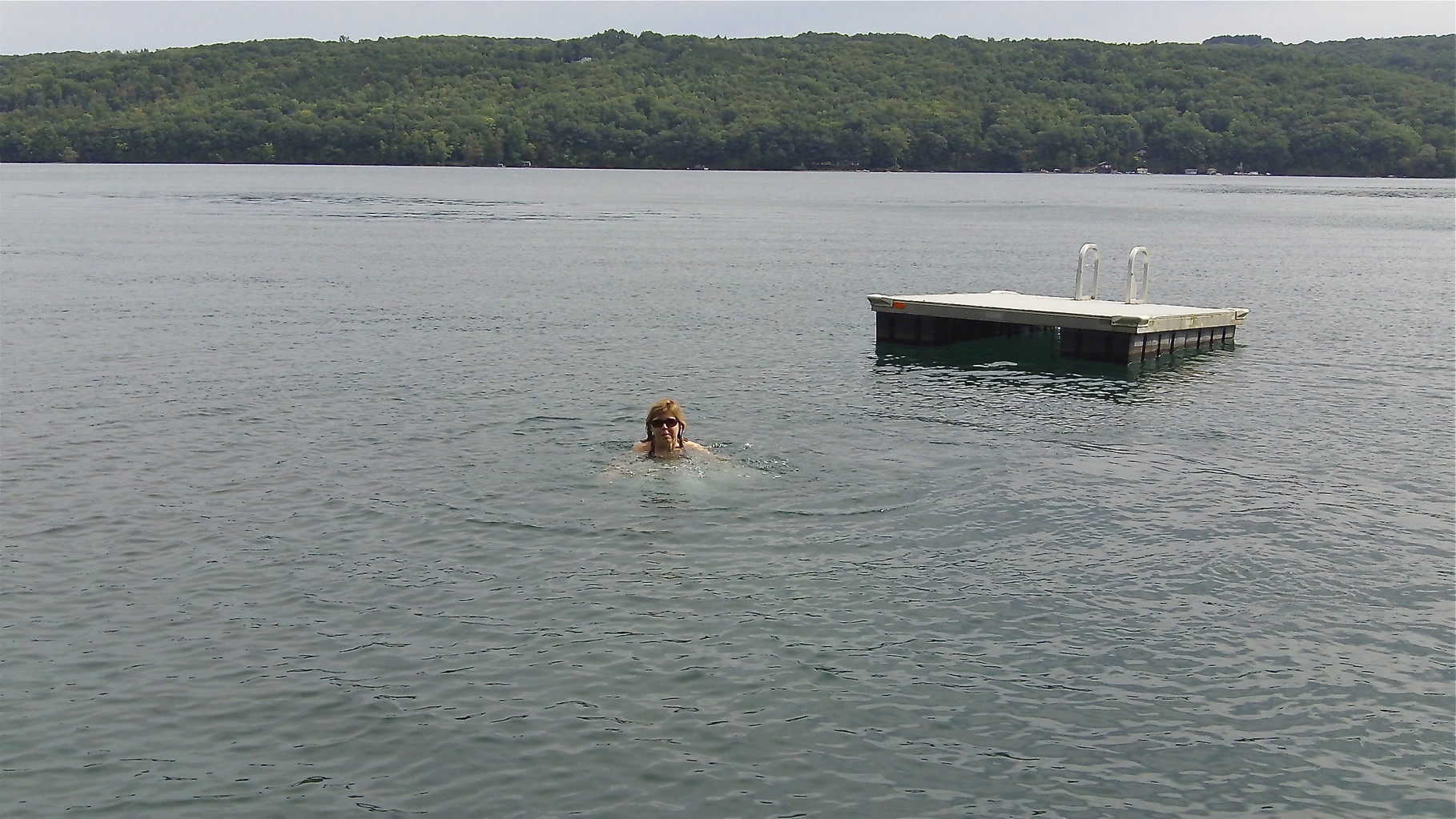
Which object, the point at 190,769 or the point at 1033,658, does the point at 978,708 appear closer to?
the point at 1033,658

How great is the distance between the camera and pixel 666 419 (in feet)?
77.8

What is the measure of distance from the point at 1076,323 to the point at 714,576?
74.7 ft

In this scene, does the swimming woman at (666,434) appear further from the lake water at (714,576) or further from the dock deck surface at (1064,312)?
the dock deck surface at (1064,312)

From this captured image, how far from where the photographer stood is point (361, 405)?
100ft

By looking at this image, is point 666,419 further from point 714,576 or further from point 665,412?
point 714,576

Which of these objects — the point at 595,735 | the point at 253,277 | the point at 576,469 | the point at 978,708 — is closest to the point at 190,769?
the point at 595,735

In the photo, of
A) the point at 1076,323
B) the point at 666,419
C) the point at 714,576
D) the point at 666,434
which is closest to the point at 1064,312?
the point at 1076,323

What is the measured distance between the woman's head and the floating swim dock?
18.1 meters

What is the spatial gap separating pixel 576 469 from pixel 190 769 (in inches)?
471

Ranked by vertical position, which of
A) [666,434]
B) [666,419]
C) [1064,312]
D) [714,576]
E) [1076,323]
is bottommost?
[714,576]

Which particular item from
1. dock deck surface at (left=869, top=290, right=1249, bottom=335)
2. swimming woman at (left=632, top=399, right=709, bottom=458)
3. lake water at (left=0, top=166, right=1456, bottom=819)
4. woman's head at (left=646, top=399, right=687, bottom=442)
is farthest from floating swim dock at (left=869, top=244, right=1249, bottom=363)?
woman's head at (left=646, top=399, right=687, bottom=442)

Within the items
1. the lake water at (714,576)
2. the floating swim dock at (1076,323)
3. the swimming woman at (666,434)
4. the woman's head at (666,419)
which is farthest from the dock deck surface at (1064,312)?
the woman's head at (666,419)

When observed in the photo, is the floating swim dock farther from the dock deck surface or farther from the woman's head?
the woman's head

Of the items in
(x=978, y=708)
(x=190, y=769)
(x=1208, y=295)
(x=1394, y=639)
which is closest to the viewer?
(x=190, y=769)
